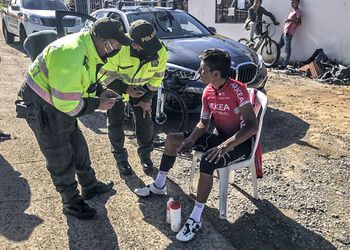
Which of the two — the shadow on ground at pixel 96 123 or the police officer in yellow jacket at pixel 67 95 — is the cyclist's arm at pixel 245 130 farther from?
the shadow on ground at pixel 96 123

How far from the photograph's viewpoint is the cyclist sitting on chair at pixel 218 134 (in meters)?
3.13

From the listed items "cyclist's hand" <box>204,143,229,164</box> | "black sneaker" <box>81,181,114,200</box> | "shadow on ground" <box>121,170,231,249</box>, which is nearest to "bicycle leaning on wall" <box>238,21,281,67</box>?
"shadow on ground" <box>121,170,231,249</box>

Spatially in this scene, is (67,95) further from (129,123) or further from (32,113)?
(129,123)

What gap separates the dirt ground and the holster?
2.97 ft

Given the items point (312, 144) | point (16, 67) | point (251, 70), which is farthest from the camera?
point (16, 67)

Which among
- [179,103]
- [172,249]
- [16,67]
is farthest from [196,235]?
[16,67]

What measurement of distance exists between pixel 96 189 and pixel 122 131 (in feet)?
2.57

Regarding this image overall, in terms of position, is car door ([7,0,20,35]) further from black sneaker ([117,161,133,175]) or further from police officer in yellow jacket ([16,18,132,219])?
police officer in yellow jacket ([16,18,132,219])

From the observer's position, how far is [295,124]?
5.85 m

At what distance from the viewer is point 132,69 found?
3.93m

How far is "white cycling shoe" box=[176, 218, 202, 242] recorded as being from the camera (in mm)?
3066

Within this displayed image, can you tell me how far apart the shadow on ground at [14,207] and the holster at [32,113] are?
883 millimetres

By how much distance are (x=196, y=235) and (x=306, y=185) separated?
152cm

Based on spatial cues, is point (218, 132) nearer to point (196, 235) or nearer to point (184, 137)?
point (184, 137)
